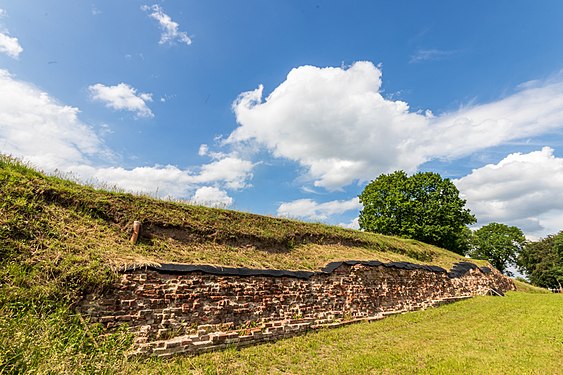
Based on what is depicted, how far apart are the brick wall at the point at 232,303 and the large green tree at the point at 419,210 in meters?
19.3

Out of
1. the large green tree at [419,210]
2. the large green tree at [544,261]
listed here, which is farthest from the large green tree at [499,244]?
the large green tree at [419,210]

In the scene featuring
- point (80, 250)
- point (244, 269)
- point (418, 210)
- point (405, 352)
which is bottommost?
point (405, 352)

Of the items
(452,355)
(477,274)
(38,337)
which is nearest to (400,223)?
(477,274)

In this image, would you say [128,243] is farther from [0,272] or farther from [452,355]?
[452,355]

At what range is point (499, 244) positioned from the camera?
143 ft

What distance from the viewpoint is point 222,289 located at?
25.4 feet

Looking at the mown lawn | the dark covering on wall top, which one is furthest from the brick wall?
the mown lawn

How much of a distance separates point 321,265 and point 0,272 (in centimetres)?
913

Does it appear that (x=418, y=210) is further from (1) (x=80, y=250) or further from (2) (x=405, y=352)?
(1) (x=80, y=250)

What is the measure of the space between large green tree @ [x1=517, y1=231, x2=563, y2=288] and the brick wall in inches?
1627

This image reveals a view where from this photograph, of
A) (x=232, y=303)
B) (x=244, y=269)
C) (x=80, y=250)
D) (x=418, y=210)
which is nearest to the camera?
(x=80, y=250)

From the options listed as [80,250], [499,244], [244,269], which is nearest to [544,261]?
[499,244]

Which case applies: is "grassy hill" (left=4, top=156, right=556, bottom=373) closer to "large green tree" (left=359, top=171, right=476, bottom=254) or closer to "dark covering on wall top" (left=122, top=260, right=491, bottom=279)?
"dark covering on wall top" (left=122, top=260, right=491, bottom=279)

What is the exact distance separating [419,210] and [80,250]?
1198 inches
